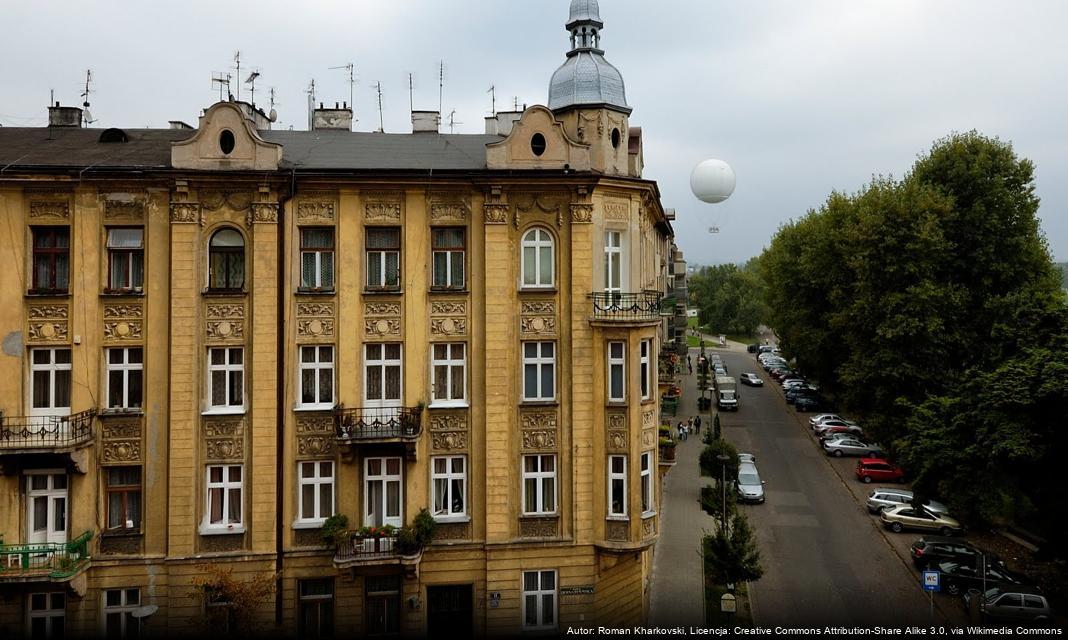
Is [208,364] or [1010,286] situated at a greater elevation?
[1010,286]

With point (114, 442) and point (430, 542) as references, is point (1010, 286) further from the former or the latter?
point (114, 442)

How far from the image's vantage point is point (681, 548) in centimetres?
3108

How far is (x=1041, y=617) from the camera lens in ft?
80.2

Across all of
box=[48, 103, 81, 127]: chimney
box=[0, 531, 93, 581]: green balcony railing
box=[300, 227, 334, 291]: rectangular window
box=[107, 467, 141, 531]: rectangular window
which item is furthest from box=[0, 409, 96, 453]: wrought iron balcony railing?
box=[48, 103, 81, 127]: chimney

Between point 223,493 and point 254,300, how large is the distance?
551 cm

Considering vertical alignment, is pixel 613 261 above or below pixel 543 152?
below

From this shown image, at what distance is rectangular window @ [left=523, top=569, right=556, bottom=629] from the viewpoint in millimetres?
21188

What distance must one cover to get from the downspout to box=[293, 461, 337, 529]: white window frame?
0.49 meters

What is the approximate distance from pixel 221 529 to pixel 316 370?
5.10 m

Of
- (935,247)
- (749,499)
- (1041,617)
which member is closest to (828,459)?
(749,499)

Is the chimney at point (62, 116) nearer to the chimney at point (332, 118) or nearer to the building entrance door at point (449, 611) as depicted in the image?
the chimney at point (332, 118)

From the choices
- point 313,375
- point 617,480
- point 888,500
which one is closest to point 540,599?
point 617,480

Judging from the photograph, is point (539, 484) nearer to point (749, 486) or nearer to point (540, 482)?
point (540, 482)

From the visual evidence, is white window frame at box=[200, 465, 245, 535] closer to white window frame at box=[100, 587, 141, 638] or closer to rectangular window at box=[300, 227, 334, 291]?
white window frame at box=[100, 587, 141, 638]
